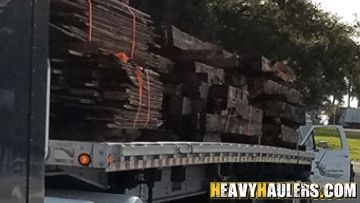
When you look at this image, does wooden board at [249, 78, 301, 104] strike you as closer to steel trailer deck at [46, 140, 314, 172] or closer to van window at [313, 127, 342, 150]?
steel trailer deck at [46, 140, 314, 172]

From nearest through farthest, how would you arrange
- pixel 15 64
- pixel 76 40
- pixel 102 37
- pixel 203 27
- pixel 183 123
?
pixel 15 64 < pixel 76 40 < pixel 102 37 < pixel 183 123 < pixel 203 27

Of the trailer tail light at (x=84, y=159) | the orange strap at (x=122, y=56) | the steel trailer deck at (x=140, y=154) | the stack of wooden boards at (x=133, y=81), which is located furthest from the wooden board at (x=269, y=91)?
the trailer tail light at (x=84, y=159)

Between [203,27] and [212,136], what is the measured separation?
46.9 ft

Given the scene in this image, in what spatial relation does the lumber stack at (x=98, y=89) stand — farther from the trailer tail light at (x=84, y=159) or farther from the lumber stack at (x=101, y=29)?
the trailer tail light at (x=84, y=159)

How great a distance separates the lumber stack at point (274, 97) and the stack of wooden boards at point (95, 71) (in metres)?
3.80

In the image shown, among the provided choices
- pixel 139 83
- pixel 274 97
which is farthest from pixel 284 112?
pixel 139 83

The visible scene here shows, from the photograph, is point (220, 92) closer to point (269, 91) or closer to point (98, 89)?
point (269, 91)

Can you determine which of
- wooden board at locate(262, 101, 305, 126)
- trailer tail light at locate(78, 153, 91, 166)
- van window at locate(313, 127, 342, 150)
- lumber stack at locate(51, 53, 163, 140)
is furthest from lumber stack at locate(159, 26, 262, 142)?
van window at locate(313, 127, 342, 150)

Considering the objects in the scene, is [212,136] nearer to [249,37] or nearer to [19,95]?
[19,95]

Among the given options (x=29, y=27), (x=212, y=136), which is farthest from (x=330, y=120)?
(x=29, y=27)

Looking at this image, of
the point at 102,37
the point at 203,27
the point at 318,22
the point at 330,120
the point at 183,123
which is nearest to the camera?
the point at 102,37

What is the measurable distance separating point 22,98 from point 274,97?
8.34m

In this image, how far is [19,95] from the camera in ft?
6.99

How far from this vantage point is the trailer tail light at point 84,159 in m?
3.87
